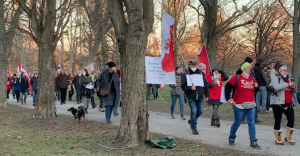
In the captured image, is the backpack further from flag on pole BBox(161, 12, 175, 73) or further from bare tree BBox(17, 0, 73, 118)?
bare tree BBox(17, 0, 73, 118)

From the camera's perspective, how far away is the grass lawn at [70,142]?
7049 mm

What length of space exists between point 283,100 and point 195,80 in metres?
2.31

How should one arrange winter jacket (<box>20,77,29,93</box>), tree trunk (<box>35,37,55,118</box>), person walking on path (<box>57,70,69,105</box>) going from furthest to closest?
winter jacket (<box>20,77,29,93</box>)
person walking on path (<box>57,70,69,105</box>)
tree trunk (<box>35,37,55,118</box>)

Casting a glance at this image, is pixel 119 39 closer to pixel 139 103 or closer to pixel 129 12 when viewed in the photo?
pixel 129 12

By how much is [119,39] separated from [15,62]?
58324 millimetres

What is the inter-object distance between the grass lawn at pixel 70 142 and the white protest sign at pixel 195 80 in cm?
157

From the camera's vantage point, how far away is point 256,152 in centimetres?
700

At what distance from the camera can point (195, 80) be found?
9219 millimetres

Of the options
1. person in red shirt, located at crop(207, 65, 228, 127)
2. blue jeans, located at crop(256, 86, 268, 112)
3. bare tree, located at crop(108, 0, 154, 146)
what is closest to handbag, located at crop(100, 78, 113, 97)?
person in red shirt, located at crop(207, 65, 228, 127)

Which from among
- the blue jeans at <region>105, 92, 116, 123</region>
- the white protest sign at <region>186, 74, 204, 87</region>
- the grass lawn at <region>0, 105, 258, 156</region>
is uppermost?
the white protest sign at <region>186, 74, 204, 87</region>

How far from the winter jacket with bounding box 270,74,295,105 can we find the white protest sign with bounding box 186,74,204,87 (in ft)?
6.40

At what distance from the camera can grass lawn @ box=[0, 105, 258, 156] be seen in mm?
7049

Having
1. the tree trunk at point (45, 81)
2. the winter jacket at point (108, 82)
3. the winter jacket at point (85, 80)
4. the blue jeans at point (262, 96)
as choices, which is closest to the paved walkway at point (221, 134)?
the winter jacket at point (108, 82)

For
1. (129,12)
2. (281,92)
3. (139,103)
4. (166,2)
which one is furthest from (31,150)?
(166,2)
